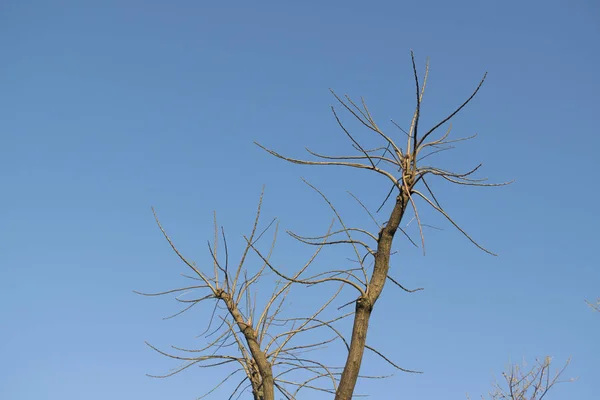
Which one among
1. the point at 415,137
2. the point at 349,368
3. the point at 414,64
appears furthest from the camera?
the point at 415,137

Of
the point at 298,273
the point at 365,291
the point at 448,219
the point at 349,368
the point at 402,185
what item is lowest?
the point at 349,368

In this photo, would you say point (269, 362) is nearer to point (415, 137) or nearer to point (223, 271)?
point (223, 271)

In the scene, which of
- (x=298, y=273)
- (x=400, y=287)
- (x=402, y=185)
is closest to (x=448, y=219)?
(x=402, y=185)

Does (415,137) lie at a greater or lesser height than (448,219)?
greater

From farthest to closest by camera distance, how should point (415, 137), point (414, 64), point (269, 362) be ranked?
point (269, 362), point (415, 137), point (414, 64)

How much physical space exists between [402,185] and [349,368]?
1261 millimetres

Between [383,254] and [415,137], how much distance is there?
0.81 m

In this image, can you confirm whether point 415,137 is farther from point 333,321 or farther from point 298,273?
point 298,273

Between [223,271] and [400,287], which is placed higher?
[223,271]

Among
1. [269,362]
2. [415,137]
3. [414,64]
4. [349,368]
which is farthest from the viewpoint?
[269,362]

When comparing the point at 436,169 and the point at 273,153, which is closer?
the point at 273,153

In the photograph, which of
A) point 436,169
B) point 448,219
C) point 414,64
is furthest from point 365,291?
point 414,64

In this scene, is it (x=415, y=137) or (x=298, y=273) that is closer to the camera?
(x=415, y=137)

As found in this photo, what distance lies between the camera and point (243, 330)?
595 cm
